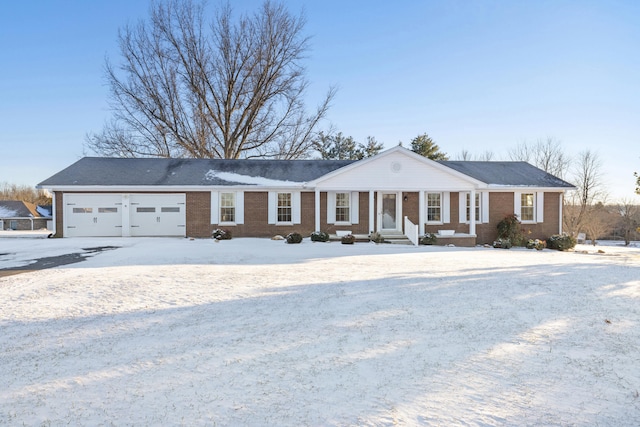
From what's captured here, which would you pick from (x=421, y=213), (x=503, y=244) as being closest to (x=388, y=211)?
(x=421, y=213)

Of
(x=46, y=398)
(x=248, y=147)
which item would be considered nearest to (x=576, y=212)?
(x=248, y=147)

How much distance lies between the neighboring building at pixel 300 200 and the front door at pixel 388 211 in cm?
5

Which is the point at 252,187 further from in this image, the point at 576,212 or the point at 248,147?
the point at 576,212

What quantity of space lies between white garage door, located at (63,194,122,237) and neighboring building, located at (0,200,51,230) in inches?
1524

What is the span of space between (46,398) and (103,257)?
31.0ft

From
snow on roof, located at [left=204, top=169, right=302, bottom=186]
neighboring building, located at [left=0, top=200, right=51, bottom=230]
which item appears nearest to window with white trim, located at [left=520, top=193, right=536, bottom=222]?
snow on roof, located at [left=204, top=169, right=302, bottom=186]

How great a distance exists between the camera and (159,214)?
19375 millimetres

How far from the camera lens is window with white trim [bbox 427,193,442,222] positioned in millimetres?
20312

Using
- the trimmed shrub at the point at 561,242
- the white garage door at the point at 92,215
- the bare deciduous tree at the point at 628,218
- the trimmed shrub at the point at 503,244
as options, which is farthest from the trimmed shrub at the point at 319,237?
the bare deciduous tree at the point at 628,218

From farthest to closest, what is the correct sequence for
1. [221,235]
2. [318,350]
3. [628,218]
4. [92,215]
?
[628,218] → [92,215] → [221,235] → [318,350]

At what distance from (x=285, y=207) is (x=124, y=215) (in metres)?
8.33

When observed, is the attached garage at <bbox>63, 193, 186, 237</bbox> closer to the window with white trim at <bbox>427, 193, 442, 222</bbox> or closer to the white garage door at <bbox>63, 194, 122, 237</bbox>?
the white garage door at <bbox>63, 194, 122, 237</bbox>

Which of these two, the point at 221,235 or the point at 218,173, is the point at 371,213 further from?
the point at 218,173

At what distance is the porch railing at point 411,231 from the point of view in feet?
56.5
